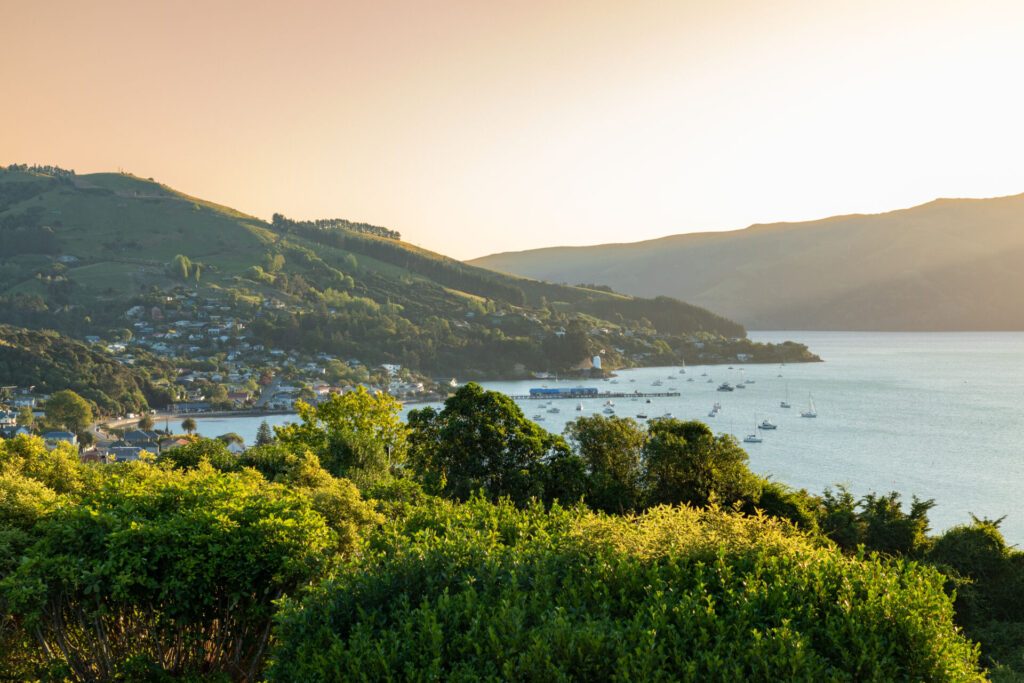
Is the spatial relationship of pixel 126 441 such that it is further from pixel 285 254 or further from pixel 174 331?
pixel 285 254

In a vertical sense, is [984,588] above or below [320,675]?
below

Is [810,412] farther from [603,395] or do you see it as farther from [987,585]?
[987,585]

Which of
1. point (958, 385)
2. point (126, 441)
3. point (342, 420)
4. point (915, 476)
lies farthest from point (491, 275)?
point (342, 420)

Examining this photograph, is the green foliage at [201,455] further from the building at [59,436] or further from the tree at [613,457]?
the building at [59,436]

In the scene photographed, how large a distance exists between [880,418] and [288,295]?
10176 centimetres

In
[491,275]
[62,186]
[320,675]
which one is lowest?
[320,675]

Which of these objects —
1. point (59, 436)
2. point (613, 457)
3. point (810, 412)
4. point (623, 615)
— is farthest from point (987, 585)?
point (59, 436)

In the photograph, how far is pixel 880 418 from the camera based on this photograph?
7400 cm

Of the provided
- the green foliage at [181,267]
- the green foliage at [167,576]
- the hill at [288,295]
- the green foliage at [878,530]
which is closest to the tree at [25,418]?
the hill at [288,295]

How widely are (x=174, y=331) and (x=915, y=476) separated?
349ft

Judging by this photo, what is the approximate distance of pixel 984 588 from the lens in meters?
16.4

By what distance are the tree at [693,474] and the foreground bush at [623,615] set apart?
36.9ft

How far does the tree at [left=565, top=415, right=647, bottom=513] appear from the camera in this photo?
17.6 m

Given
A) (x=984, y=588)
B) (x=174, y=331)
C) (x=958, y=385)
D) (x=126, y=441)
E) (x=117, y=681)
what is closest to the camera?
(x=117, y=681)
